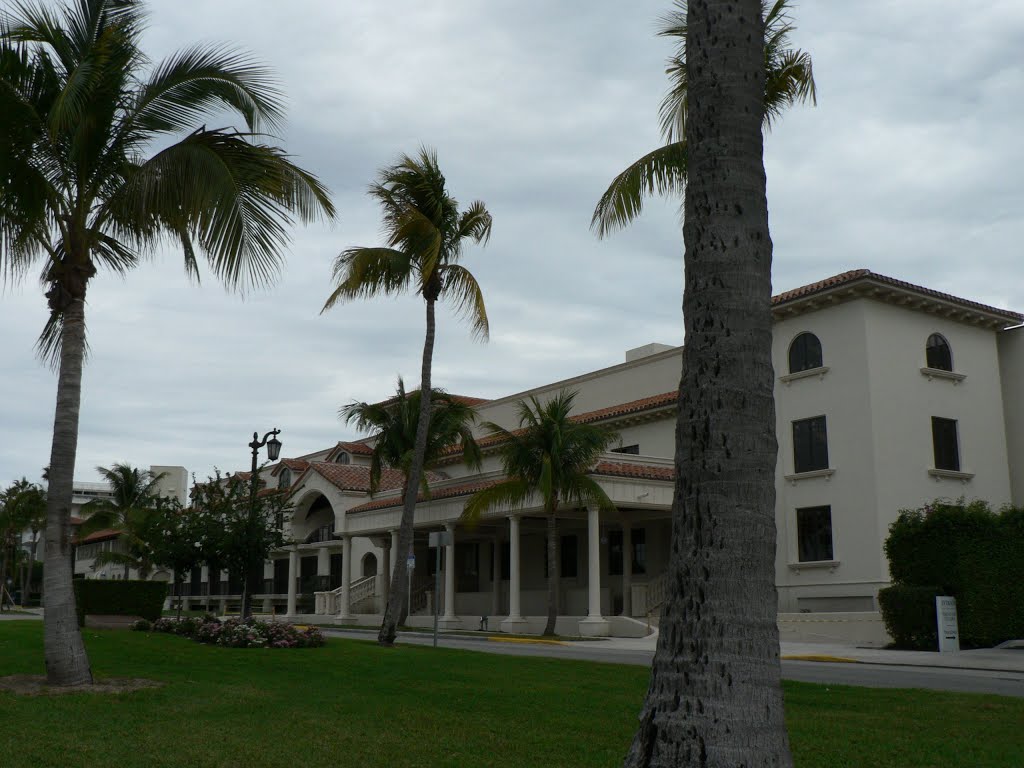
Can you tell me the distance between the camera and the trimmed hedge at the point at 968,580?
23453 mm

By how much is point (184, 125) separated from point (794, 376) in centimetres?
2207

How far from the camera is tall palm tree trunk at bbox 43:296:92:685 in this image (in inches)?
458

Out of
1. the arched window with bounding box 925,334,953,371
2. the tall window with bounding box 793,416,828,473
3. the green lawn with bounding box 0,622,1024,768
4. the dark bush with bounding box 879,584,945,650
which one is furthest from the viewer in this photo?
the arched window with bounding box 925,334,953,371

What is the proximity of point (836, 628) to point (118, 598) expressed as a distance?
18.0m

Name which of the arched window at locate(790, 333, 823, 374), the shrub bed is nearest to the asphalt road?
the shrub bed

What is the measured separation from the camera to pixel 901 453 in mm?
29281

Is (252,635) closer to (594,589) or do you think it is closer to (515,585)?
(594,589)

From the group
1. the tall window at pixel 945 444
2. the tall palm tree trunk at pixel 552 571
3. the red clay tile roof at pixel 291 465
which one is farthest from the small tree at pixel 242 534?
the red clay tile roof at pixel 291 465

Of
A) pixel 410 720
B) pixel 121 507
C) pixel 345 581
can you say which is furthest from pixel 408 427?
pixel 121 507

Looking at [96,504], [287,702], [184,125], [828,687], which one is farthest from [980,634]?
[96,504]

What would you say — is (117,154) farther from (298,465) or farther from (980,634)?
(298,465)

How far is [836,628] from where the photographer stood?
2747 centimetres

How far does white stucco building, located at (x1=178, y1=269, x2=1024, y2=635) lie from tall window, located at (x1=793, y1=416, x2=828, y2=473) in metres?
0.04

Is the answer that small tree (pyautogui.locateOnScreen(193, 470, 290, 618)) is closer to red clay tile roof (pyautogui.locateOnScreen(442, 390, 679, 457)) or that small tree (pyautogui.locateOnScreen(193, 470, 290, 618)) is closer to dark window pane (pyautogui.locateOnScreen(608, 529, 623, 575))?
red clay tile roof (pyautogui.locateOnScreen(442, 390, 679, 457))
